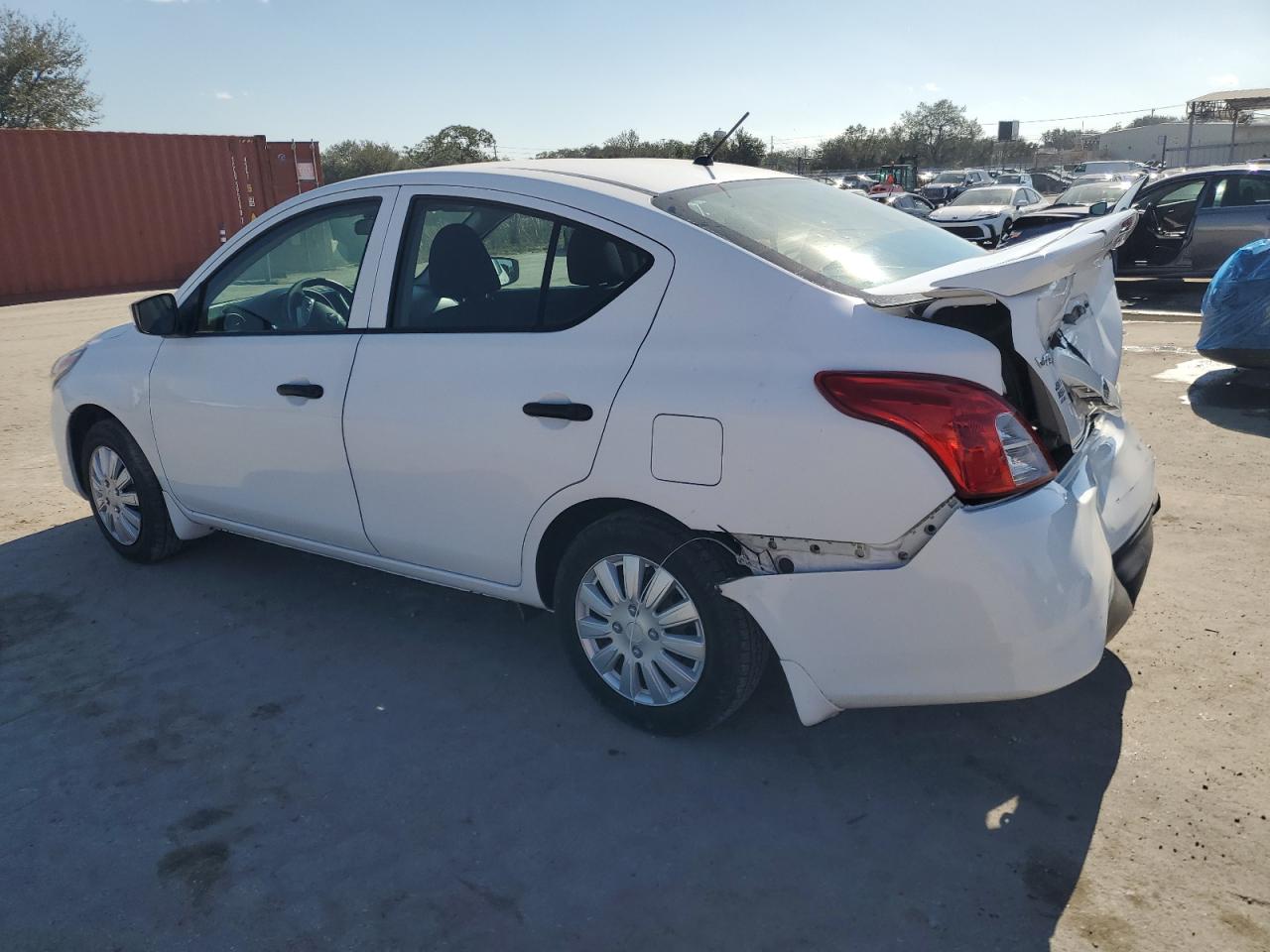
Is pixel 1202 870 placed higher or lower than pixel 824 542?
lower

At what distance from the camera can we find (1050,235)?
→ 335cm

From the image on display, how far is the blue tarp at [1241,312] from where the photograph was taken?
22.4 feet

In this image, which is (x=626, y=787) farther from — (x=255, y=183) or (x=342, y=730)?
(x=255, y=183)

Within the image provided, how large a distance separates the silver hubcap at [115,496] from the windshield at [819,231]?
2.99 m

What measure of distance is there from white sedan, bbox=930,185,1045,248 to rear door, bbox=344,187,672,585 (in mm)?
16157

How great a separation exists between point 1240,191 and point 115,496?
13252 millimetres

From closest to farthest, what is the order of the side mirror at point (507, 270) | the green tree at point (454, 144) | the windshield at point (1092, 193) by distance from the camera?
the side mirror at point (507, 270), the windshield at point (1092, 193), the green tree at point (454, 144)

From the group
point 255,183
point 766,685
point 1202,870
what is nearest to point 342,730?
point 766,685

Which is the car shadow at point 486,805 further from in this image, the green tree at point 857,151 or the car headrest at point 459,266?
the green tree at point 857,151

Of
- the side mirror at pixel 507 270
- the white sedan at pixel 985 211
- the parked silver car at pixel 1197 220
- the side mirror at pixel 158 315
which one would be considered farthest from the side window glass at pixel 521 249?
the white sedan at pixel 985 211

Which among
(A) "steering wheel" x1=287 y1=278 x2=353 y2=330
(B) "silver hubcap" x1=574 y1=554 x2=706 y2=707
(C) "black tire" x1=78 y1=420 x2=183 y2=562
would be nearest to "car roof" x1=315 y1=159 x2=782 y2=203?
(A) "steering wheel" x1=287 y1=278 x2=353 y2=330

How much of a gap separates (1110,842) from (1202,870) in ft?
0.68

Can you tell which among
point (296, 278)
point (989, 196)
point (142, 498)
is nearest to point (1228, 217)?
point (989, 196)

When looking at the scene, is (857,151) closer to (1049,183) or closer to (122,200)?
(1049,183)
